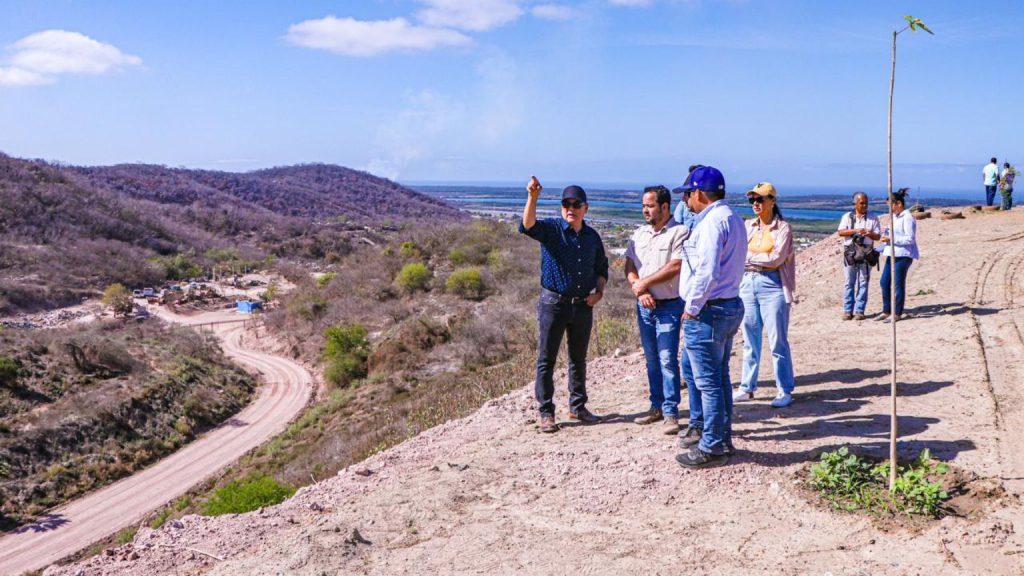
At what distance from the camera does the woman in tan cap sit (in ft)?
16.5

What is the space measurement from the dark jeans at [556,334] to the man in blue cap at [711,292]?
1008 millimetres

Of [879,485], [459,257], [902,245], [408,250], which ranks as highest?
[902,245]

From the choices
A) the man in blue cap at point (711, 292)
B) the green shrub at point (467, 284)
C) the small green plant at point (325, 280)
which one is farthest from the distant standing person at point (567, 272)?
the small green plant at point (325, 280)

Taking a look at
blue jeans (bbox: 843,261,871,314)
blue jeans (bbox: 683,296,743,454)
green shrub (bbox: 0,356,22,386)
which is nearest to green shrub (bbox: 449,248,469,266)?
green shrub (bbox: 0,356,22,386)

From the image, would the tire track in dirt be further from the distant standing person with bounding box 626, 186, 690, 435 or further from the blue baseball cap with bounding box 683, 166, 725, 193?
the blue baseball cap with bounding box 683, 166, 725, 193

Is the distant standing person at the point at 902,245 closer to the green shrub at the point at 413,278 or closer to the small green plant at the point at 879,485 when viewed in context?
the small green plant at the point at 879,485

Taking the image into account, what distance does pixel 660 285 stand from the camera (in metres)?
4.48

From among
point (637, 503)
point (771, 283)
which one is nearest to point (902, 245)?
point (771, 283)

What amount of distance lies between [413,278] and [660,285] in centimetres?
2853

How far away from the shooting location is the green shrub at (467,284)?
28.6 meters

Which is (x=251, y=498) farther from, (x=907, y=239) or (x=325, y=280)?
(x=325, y=280)

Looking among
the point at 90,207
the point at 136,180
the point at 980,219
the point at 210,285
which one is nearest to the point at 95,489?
the point at 980,219

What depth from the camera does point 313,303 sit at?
107ft

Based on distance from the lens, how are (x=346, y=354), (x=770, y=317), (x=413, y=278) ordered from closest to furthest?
(x=770, y=317)
(x=346, y=354)
(x=413, y=278)
